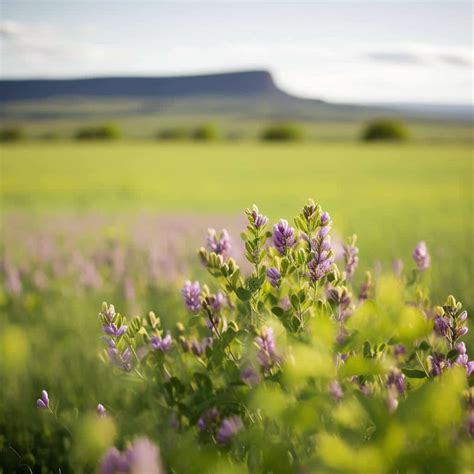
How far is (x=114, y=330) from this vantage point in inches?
63.9

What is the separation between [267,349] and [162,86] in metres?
122

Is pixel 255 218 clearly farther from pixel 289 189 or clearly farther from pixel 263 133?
pixel 263 133

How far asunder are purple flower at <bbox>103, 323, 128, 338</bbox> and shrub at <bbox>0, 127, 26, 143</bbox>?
151 ft

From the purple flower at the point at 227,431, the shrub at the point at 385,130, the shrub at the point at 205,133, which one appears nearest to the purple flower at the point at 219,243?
the purple flower at the point at 227,431

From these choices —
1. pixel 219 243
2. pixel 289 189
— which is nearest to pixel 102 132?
pixel 289 189

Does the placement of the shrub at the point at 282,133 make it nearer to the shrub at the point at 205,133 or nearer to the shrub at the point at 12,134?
the shrub at the point at 205,133

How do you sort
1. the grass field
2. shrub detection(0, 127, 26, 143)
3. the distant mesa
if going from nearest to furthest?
1. the grass field
2. shrub detection(0, 127, 26, 143)
3. the distant mesa

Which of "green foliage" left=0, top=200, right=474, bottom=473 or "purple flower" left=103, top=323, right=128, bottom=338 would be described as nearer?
"green foliage" left=0, top=200, right=474, bottom=473

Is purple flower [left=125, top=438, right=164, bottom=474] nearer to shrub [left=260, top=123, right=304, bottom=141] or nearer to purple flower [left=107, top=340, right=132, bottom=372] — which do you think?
purple flower [left=107, top=340, right=132, bottom=372]

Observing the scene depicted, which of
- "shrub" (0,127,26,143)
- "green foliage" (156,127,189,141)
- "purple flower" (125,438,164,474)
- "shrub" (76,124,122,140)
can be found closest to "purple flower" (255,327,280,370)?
"purple flower" (125,438,164,474)

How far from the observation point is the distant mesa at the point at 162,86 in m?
78.0

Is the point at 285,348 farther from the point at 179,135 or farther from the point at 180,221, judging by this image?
the point at 179,135

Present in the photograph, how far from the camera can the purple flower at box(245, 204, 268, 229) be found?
5.17 feet

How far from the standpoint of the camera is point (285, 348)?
160cm
